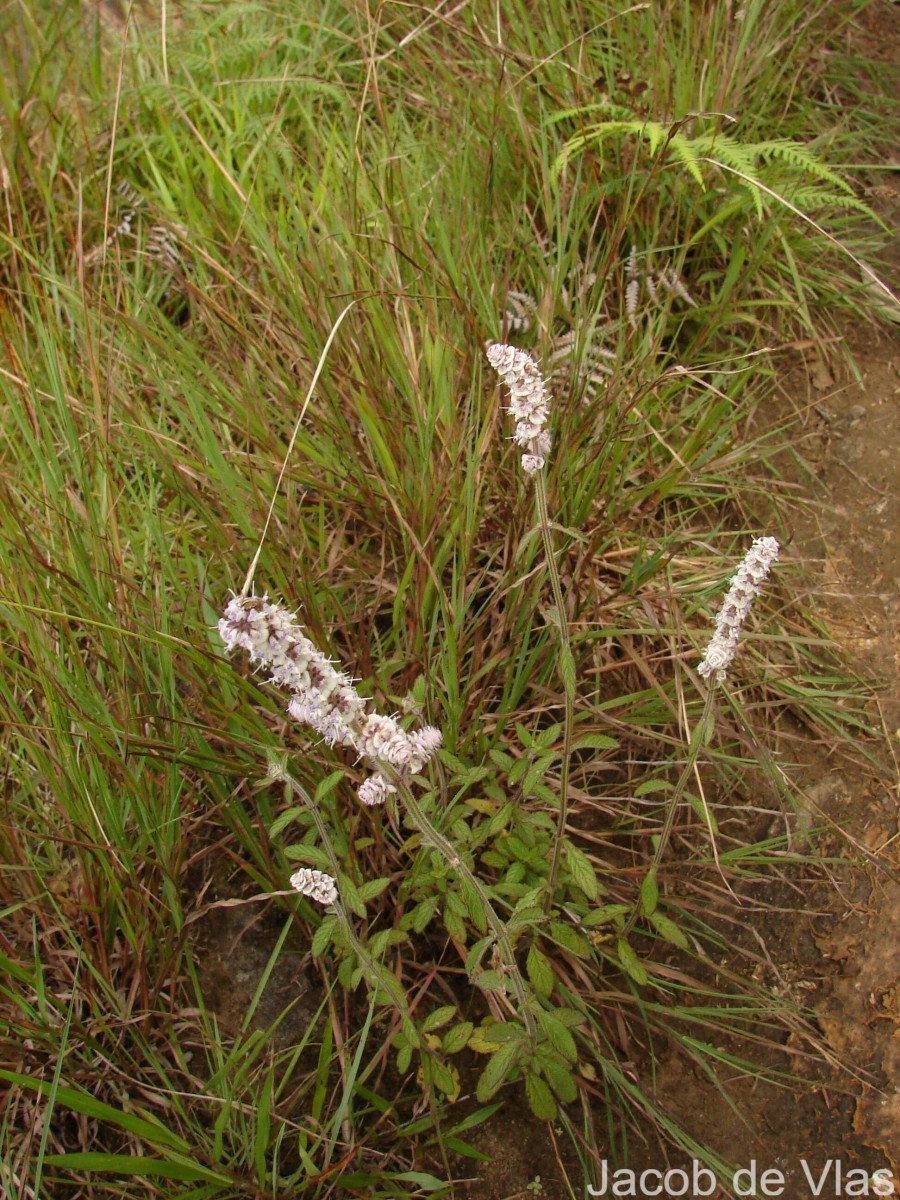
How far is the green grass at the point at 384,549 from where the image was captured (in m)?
1.98

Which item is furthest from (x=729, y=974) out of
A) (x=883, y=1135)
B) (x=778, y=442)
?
(x=778, y=442)

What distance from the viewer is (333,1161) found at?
194 cm

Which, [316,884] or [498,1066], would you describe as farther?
[498,1066]

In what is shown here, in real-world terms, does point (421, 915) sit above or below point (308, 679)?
below

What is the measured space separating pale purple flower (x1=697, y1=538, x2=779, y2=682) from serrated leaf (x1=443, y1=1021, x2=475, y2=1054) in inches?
33.0

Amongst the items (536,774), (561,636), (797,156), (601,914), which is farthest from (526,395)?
(797,156)

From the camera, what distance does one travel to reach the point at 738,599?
1547mm

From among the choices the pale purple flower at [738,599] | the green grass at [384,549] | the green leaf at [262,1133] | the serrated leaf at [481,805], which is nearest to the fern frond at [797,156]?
the green grass at [384,549]

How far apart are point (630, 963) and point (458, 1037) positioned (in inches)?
14.3

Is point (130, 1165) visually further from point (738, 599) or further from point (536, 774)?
point (738, 599)

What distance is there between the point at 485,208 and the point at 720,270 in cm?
77

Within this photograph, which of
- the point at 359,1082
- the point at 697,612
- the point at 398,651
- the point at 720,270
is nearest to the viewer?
the point at 359,1082

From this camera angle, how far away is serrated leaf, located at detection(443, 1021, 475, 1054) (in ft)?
6.10

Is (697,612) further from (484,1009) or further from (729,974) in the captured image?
(484,1009)
